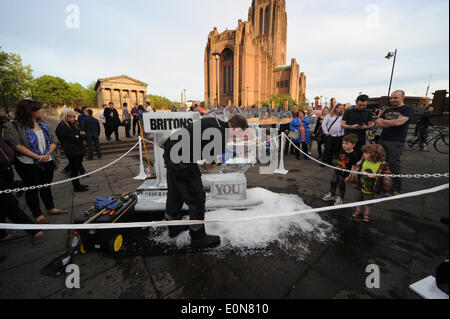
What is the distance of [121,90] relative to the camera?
37.4 m

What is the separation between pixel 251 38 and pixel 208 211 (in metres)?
57.5

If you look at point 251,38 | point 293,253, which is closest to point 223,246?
point 293,253

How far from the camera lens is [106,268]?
215 centimetres

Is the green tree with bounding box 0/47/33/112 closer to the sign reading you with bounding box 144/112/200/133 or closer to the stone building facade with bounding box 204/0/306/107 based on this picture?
the stone building facade with bounding box 204/0/306/107

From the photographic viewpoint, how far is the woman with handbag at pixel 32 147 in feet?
9.05

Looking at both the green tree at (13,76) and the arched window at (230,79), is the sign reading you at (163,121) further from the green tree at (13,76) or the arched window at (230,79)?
the arched window at (230,79)

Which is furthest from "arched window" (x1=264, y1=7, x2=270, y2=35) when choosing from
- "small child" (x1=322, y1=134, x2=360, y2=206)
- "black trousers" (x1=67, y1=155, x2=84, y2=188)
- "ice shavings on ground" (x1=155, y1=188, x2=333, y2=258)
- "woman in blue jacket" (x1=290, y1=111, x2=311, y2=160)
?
"ice shavings on ground" (x1=155, y1=188, x2=333, y2=258)

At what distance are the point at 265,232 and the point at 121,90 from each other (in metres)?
43.3

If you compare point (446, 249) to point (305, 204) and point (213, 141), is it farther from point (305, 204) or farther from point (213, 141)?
point (305, 204)

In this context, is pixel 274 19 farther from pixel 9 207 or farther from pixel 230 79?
pixel 9 207

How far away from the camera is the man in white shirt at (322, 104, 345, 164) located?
17.2 ft

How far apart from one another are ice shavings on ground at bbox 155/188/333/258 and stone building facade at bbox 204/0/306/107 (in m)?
42.8
